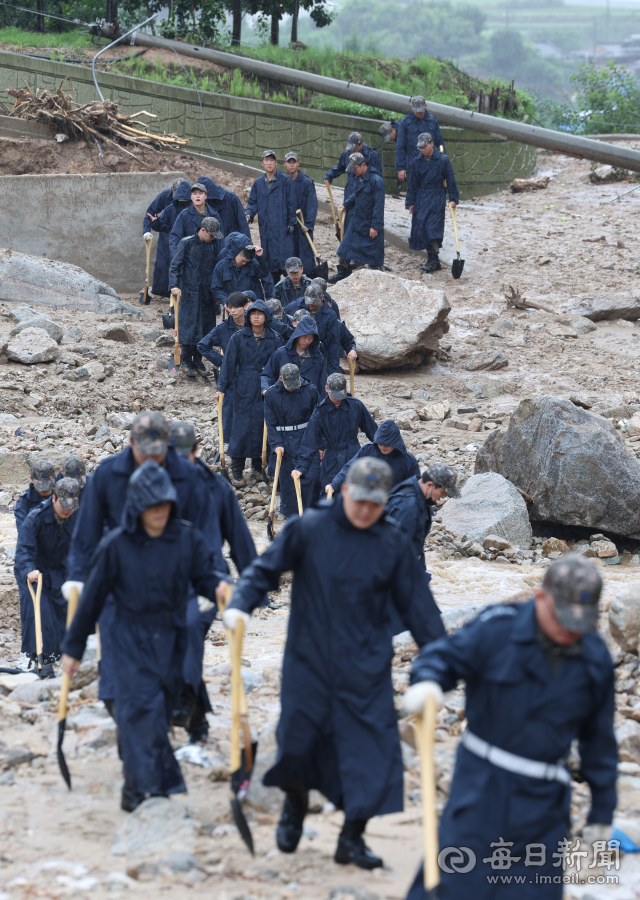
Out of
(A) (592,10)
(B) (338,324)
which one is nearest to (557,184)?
(B) (338,324)

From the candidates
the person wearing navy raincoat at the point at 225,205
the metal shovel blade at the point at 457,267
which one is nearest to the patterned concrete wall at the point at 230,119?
the metal shovel blade at the point at 457,267

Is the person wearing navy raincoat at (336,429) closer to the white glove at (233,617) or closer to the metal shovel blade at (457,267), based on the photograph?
the white glove at (233,617)

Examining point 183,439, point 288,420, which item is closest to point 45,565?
point 183,439

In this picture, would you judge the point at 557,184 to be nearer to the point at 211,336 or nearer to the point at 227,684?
the point at 211,336

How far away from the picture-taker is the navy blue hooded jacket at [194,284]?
11852mm

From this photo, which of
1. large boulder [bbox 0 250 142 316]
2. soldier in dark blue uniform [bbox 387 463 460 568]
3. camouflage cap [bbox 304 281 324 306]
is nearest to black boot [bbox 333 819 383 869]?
soldier in dark blue uniform [bbox 387 463 460 568]

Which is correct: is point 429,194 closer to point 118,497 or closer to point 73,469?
point 73,469

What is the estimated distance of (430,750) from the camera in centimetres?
326

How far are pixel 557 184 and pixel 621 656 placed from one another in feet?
53.1

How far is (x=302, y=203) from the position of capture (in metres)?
13.6

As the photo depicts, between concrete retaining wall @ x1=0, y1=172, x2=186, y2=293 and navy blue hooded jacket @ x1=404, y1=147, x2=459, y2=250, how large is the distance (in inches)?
136

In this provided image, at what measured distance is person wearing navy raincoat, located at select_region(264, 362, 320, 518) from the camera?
904cm

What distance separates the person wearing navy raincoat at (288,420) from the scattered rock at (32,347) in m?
4.31

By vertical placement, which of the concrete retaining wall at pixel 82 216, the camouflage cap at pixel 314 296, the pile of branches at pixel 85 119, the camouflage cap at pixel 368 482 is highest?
the pile of branches at pixel 85 119
